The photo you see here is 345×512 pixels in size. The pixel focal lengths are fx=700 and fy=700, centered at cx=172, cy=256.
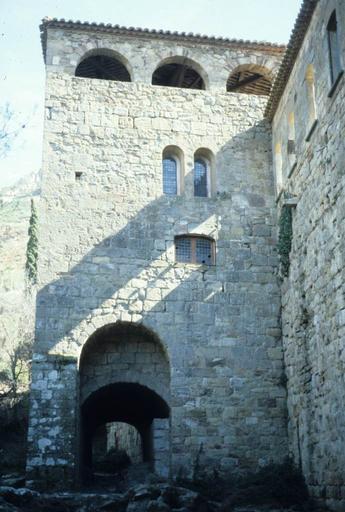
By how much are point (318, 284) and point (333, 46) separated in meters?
4.36

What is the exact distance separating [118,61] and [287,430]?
385 inches

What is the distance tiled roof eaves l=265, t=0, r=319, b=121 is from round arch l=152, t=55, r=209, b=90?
1.79 meters

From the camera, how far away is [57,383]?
45.8ft

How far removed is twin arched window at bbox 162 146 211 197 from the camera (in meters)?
16.3

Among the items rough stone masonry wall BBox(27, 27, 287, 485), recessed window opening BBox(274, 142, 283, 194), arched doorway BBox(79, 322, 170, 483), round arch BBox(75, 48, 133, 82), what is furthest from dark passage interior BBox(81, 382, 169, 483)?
round arch BBox(75, 48, 133, 82)

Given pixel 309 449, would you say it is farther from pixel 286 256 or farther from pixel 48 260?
pixel 48 260

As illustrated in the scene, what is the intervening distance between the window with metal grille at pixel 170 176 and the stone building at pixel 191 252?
3cm

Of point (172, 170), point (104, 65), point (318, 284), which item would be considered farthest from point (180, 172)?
point (318, 284)

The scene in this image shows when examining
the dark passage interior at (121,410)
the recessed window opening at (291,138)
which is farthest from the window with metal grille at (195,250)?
the dark passage interior at (121,410)

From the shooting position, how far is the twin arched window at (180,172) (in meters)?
16.3

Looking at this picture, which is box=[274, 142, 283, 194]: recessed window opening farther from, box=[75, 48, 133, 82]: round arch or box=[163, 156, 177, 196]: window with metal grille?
box=[75, 48, 133, 82]: round arch

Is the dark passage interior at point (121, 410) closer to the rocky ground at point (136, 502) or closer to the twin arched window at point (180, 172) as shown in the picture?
the rocky ground at point (136, 502)

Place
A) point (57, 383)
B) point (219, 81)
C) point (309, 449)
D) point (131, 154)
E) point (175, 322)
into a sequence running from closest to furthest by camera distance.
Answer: point (309, 449), point (57, 383), point (175, 322), point (131, 154), point (219, 81)

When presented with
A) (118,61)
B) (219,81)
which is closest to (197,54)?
Answer: (219,81)
